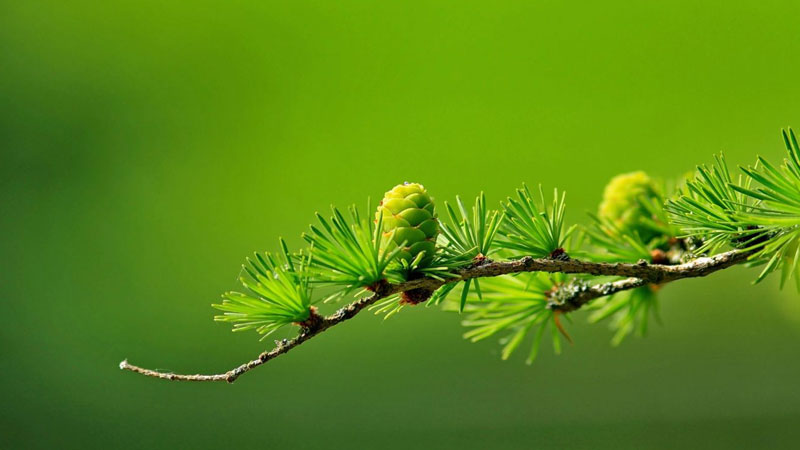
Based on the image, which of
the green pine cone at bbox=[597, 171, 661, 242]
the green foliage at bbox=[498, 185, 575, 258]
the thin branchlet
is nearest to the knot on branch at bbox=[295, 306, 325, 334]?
the thin branchlet

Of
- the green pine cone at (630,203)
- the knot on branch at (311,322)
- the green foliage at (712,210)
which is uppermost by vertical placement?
the green pine cone at (630,203)

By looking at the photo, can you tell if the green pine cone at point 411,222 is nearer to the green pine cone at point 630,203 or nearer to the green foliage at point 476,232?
the green foliage at point 476,232

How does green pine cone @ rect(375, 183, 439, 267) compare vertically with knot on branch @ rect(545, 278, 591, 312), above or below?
above

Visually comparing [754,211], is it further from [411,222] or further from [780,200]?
[411,222]

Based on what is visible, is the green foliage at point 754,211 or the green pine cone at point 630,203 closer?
the green foliage at point 754,211

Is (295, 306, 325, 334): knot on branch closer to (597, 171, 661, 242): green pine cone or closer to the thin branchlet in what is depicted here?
the thin branchlet

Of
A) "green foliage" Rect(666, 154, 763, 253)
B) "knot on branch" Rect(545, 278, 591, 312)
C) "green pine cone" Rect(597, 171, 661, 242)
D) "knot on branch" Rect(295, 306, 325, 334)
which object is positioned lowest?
"knot on branch" Rect(545, 278, 591, 312)

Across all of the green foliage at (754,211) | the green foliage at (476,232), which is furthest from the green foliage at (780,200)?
the green foliage at (476,232)

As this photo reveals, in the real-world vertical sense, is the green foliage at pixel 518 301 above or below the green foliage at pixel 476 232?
below
